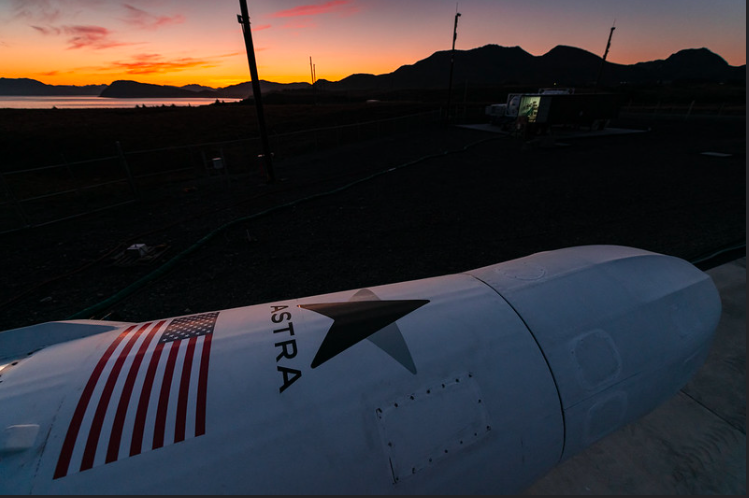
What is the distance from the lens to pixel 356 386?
6.77 feet

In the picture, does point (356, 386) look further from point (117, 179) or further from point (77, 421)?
point (117, 179)

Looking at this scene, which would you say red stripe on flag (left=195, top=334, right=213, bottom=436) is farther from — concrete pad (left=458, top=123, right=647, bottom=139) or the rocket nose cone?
concrete pad (left=458, top=123, right=647, bottom=139)

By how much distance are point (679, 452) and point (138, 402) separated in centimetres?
555

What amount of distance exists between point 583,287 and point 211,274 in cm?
749

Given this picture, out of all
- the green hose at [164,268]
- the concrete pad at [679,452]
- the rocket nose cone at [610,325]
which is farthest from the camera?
the green hose at [164,268]

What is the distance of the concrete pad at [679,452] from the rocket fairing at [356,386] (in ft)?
3.31

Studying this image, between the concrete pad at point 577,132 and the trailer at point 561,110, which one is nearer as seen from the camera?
the trailer at point 561,110

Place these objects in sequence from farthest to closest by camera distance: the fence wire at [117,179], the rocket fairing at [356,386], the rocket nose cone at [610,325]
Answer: the fence wire at [117,179] < the rocket nose cone at [610,325] < the rocket fairing at [356,386]

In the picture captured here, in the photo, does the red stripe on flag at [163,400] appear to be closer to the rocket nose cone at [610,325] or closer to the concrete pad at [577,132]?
the rocket nose cone at [610,325]

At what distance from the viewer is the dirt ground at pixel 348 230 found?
678 cm

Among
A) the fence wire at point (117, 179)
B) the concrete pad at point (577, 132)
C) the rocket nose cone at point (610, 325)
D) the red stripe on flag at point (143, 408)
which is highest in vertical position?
the red stripe on flag at point (143, 408)

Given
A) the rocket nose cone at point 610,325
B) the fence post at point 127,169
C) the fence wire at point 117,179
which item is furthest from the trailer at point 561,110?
the fence post at point 127,169

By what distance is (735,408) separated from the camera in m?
4.00

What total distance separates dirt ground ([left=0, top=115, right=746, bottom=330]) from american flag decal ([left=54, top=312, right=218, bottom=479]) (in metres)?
4.27
